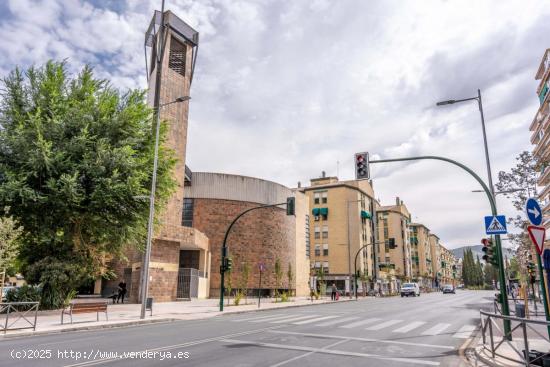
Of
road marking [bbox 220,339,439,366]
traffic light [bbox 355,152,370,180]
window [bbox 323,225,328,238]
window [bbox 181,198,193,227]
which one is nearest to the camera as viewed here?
road marking [bbox 220,339,439,366]

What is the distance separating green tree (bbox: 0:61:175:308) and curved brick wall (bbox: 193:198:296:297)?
19.1 m

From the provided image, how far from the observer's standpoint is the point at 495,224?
11.6 metres

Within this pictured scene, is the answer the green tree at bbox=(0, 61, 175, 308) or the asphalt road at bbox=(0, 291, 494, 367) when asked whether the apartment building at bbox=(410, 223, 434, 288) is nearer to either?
the green tree at bbox=(0, 61, 175, 308)

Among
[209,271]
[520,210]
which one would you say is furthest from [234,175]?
[520,210]

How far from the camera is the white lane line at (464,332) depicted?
11711mm

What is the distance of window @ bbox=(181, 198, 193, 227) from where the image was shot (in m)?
39.7

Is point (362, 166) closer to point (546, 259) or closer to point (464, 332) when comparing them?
point (546, 259)

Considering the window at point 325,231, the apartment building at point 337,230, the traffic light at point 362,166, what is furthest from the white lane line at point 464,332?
the window at point 325,231

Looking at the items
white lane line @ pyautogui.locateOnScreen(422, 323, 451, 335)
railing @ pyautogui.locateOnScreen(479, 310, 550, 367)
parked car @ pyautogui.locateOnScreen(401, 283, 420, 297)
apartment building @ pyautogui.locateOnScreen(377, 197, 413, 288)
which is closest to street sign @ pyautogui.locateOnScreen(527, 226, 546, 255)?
railing @ pyautogui.locateOnScreen(479, 310, 550, 367)

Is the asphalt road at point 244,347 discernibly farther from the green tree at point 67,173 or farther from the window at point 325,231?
the window at point 325,231

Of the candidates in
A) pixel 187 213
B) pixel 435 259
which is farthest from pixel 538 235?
pixel 435 259

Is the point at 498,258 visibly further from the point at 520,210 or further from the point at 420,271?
the point at 420,271

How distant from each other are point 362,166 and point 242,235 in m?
27.9

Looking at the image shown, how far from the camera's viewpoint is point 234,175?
41.6 m
